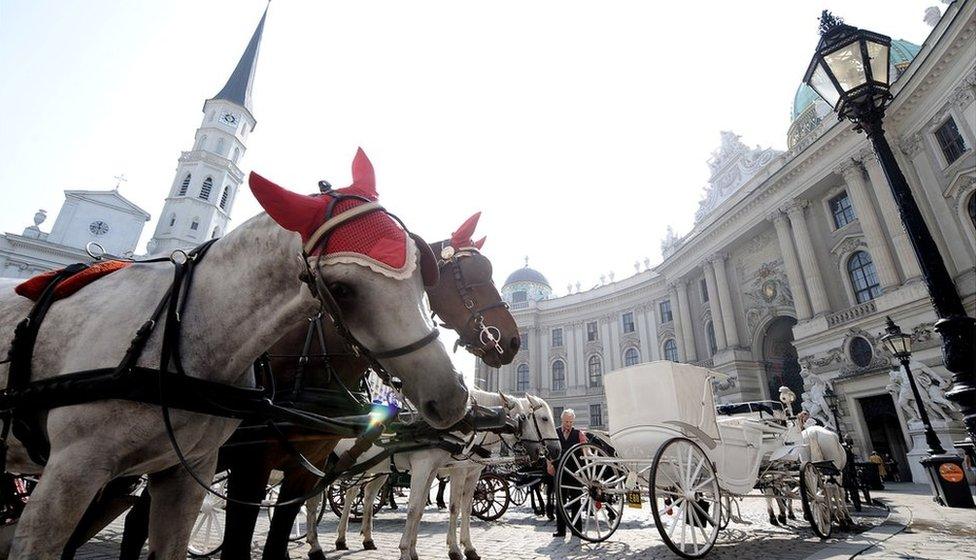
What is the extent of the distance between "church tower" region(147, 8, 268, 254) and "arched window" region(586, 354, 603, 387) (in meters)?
35.0

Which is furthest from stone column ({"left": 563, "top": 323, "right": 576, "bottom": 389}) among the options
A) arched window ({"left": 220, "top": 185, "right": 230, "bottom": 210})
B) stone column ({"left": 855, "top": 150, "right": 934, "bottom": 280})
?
arched window ({"left": 220, "top": 185, "right": 230, "bottom": 210})

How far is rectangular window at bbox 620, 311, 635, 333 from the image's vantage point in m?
40.0

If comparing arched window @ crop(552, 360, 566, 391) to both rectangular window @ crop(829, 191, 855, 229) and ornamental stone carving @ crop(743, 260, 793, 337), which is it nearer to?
ornamental stone carving @ crop(743, 260, 793, 337)

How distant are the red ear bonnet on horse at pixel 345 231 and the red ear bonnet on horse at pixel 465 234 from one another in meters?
2.81

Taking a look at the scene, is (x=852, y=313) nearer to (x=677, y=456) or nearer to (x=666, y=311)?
(x=666, y=311)

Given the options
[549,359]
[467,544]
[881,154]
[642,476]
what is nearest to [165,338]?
[467,544]

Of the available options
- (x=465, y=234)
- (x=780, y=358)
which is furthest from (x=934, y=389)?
(x=465, y=234)

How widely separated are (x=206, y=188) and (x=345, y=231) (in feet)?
158

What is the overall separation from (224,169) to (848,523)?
1928 inches

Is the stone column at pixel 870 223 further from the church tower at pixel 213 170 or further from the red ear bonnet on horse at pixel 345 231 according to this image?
the church tower at pixel 213 170

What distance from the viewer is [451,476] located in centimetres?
721

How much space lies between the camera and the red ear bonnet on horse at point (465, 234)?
480 cm

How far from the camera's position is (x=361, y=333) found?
179 centimetres

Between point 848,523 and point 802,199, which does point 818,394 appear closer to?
point 802,199
